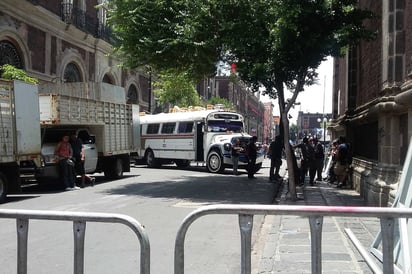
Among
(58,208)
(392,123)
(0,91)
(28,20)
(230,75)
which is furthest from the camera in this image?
(28,20)

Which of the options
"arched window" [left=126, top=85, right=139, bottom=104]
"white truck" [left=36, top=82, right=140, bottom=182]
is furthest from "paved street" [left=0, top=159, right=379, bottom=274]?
"arched window" [left=126, top=85, right=139, bottom=104]

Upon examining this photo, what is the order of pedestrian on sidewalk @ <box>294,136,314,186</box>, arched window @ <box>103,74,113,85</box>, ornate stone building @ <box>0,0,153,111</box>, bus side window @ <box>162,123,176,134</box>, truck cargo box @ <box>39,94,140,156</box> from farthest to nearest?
arched window @ <box>103,74,113,85</box>
bus side window @ <box>162,123,176,134</box>
ornate stone building @ <box>0,0,153,111</box>
pedestrian on sidewalk @ <box>294,136,314,186</box>
truck cargo box @ <box>39,94,140,156</box>

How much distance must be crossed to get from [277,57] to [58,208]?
599 cm

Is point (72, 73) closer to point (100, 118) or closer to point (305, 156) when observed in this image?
point (100, 118)

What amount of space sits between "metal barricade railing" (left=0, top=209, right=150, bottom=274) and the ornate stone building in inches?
620

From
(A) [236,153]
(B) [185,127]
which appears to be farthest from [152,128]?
(A) [236,153]

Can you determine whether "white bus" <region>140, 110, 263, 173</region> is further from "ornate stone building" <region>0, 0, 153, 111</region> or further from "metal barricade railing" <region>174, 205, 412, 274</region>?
"metal barricade railing" <region>174, 205, 412, 274</region>

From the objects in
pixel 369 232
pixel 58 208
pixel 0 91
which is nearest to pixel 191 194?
pixel 58 208

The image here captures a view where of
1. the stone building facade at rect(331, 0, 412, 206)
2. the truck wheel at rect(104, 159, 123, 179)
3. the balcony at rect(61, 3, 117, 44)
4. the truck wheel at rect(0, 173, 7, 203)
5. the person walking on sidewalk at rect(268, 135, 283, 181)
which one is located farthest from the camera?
the balcony at rect(61, 3, 117, 44)

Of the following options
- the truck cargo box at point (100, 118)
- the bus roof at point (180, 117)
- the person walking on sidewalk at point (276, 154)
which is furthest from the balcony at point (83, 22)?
the person walking on sidewalk at point (276, 154)

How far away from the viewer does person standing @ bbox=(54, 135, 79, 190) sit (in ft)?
48.5

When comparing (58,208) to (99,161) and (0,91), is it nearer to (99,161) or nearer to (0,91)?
(0,91)

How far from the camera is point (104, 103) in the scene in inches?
701

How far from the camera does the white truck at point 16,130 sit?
12156 mm
